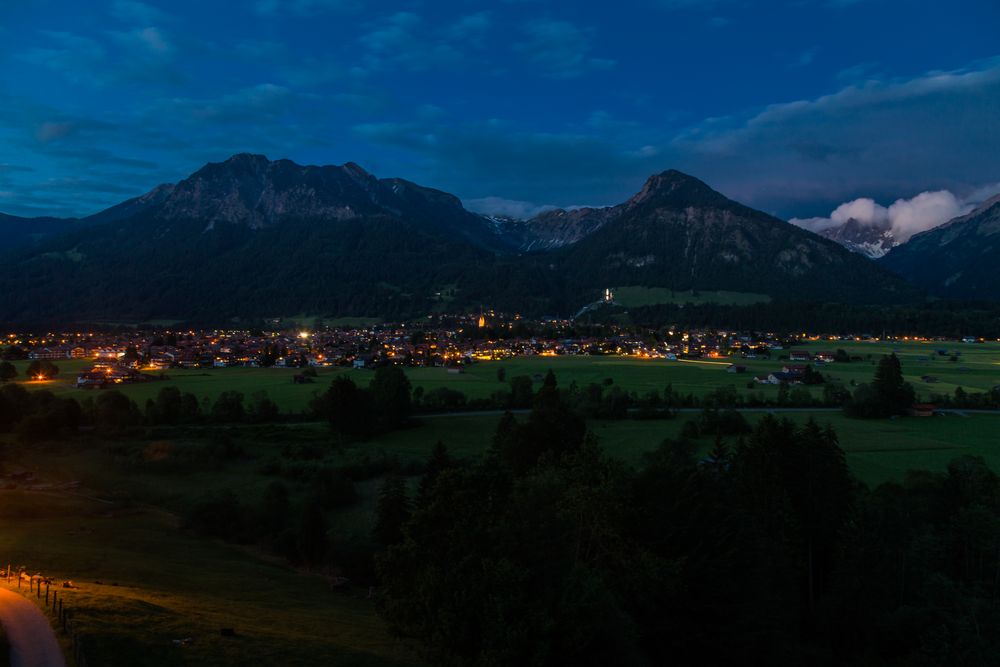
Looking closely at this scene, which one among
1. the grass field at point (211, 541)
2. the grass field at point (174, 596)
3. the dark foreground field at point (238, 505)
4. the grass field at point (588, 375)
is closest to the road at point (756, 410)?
the dark foreground field at point (238, 505)

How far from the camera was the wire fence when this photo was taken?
14.5m

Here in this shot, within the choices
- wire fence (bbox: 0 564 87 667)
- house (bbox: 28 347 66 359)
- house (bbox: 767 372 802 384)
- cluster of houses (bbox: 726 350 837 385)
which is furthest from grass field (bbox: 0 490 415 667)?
house (bbox: 28 347 66 359)

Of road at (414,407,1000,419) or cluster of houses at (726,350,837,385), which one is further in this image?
cluster of houses at (726,350,837,385)

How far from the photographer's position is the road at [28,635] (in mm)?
13938

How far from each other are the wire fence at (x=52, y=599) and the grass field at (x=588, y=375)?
54.6 metres

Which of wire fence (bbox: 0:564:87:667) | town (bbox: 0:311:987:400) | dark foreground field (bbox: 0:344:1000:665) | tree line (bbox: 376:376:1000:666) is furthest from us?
town (bbox: 0:311:987:400)

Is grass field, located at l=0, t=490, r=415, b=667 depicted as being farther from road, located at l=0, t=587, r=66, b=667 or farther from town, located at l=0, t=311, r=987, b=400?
town, located at l=0, t=311, r=987, b=400

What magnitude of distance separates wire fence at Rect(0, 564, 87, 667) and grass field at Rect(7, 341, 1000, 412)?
54.6 meters

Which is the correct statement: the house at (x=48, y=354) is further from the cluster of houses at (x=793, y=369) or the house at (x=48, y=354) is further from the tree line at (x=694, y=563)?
the cluster of houses at (x=793, y=369)

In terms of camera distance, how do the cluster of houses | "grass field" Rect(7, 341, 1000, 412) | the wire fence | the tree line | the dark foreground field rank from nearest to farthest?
the wire fence < the tree line < the dark foreground field < "grass field" Rect(7, 341, 1000, 412) < the cluster of houses

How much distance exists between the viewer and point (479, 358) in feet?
441

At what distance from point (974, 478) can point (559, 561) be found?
3627cm

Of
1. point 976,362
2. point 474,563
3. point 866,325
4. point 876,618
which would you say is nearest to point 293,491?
point 474,563

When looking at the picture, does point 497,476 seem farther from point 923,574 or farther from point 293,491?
point 293,491
